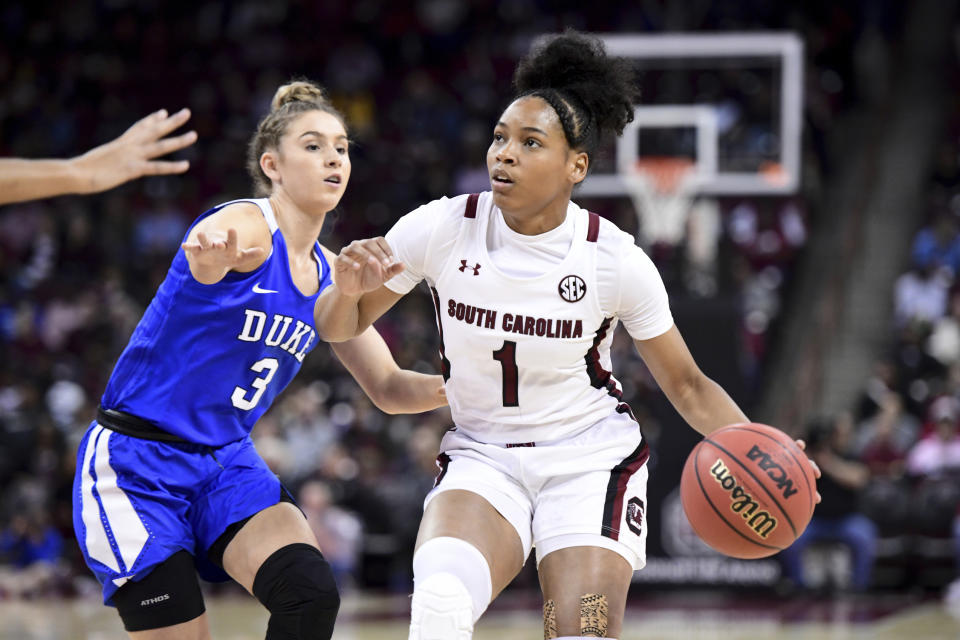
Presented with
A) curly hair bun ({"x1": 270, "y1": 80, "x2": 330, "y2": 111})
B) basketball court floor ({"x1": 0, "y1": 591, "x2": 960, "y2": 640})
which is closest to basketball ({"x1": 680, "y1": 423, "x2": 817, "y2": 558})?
curly hair bun ({"x1": 270, "y1": 80, "x2": 330, "y2": 111})

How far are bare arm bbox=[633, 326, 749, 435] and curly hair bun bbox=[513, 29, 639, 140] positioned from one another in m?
0.81

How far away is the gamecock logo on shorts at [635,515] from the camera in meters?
4.34

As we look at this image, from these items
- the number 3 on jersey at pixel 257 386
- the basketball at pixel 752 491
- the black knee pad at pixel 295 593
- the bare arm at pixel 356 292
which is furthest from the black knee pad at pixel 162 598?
the basketball at pixel 752 491

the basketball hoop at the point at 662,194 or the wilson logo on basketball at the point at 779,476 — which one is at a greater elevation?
the basketball hoop at the point at 662,194

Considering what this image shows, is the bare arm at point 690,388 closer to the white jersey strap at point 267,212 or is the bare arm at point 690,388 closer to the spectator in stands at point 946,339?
the white jersey strap at point 267,212

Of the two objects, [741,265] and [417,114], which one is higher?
[417,114]

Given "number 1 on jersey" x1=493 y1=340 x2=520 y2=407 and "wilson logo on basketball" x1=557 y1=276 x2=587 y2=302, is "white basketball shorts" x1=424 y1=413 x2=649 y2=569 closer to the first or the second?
"number 1 on jersey" x1=493 y1=340 x2=520 y2=407

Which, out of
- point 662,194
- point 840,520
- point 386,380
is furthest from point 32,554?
point 386,380

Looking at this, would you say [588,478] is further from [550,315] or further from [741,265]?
[741,265]

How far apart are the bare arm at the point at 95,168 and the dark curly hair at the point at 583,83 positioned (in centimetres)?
124

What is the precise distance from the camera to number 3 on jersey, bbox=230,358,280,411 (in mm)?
4539

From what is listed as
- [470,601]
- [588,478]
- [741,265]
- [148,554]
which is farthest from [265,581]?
[741,265]

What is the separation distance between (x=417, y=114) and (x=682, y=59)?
5520mm

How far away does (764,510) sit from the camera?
432 cm
